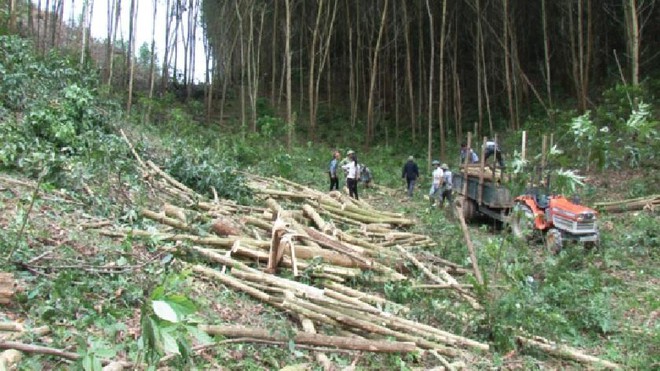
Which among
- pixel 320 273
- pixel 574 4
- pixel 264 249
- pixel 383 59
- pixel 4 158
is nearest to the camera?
pixel 320 273

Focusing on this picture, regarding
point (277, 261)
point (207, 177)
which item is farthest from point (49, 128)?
point (277, 261)

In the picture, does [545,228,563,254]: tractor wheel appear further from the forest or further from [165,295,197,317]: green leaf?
[165,295,197,317]: green leaf

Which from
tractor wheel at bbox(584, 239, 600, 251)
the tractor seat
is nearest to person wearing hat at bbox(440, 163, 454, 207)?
the tractor seat

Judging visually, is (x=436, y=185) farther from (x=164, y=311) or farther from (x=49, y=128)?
(x=164, y=311)

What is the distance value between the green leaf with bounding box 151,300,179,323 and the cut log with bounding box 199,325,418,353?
2.28 m

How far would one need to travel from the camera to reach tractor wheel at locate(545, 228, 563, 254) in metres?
9.36

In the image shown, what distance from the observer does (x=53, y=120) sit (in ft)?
32.1

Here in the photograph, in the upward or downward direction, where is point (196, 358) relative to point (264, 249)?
downward

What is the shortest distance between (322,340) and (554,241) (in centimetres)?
605

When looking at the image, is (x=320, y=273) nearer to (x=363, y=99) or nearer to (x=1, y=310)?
(x=1, y=310)

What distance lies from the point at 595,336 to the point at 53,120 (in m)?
9.09

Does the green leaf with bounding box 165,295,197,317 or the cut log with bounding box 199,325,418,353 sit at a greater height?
the green leaf with bounding box 165,295,197,317

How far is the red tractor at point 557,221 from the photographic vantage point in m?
9.34

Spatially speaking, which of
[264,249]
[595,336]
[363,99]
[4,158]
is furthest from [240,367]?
[363,99]
